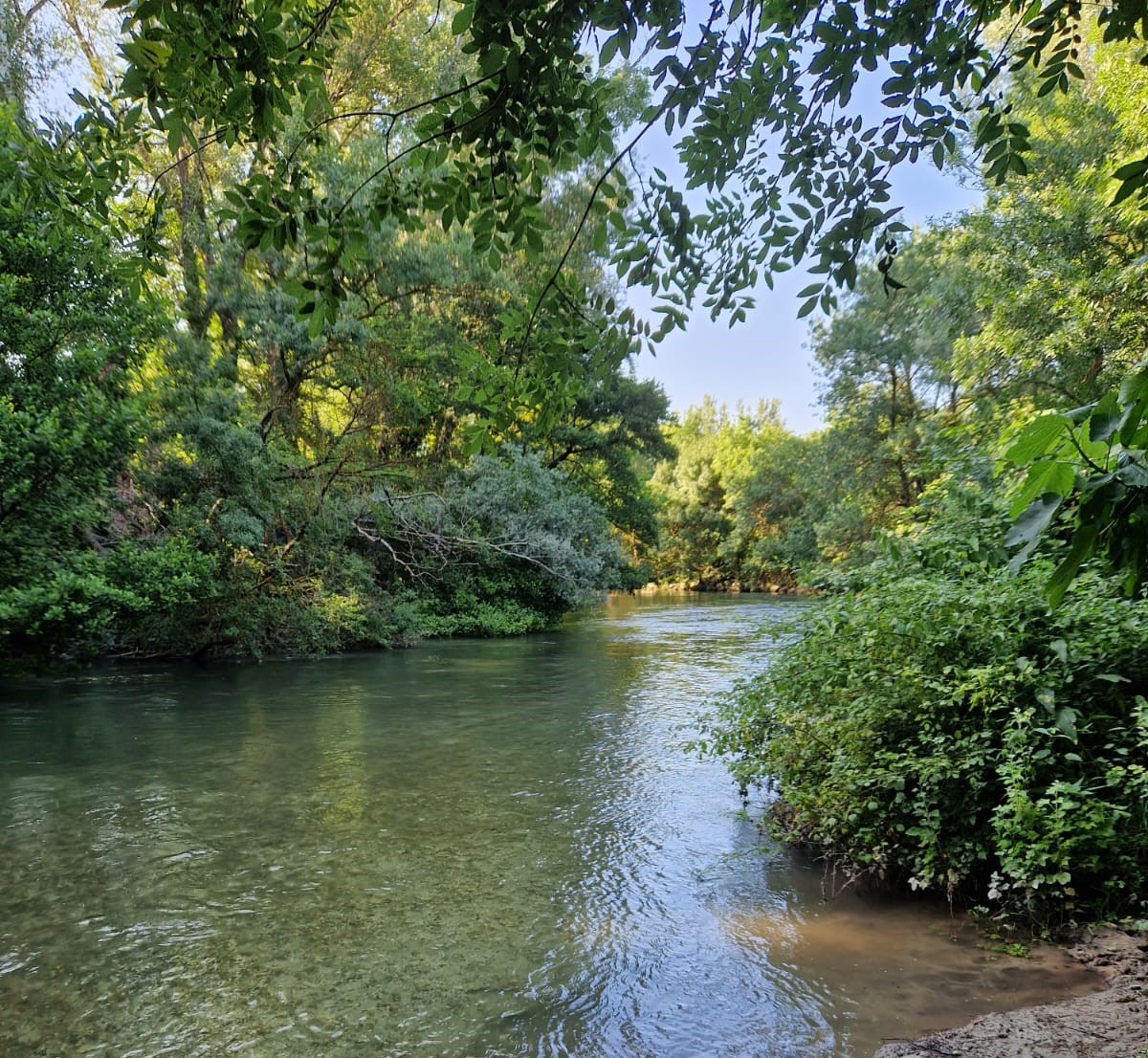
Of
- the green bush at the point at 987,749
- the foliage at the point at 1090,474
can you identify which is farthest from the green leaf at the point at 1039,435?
the green bush at the point at 987,749

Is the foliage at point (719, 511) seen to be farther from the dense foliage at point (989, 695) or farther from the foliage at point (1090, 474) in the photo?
the foliage at point (1090, 474)

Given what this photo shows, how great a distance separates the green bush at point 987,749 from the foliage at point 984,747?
0.01m

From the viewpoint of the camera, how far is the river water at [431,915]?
3688mm

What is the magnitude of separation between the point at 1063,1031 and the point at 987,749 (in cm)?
153

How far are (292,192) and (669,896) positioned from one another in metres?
4.62

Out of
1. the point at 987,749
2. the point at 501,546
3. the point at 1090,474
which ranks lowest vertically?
the point at 987,749

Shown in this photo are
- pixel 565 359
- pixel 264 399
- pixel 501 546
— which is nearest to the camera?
pixel 565 359

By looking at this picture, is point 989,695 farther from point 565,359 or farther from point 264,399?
point 264,399

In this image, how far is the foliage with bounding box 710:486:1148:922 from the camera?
4.09m

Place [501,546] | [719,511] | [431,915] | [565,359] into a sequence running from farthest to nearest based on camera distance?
[719,511] → [501,546] → [431,915] → [565,359]

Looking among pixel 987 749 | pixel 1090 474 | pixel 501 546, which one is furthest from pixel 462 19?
pixel 501 546

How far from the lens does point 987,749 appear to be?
4445 millimetres

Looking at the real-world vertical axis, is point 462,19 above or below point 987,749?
above

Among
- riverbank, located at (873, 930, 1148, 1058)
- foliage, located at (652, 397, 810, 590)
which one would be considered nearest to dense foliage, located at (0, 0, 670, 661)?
riverbank, located at (873, 930, 1148, 1058)
